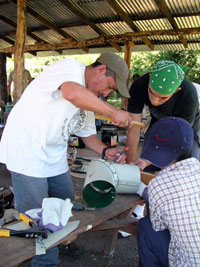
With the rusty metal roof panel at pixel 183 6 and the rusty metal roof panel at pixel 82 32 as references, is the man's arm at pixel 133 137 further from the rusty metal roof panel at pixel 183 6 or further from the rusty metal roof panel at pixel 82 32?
the rusty metal roof panel at pixel 82 32

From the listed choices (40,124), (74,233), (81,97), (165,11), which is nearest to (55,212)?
(74,233)

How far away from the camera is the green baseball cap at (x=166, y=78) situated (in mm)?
2021

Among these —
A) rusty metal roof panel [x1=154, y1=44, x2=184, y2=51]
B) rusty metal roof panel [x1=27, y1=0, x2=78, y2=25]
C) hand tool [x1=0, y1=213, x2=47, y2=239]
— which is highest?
rusty metal roof panel [x1=27, y1=0, x2=78, y2=25]

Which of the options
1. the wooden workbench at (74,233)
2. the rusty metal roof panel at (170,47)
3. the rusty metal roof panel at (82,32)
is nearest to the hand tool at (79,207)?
the wooden workbench at (74,233)

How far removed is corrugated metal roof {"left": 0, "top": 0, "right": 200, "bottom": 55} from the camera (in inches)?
234

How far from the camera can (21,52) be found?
6.43m

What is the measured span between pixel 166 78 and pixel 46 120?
3.28 feet

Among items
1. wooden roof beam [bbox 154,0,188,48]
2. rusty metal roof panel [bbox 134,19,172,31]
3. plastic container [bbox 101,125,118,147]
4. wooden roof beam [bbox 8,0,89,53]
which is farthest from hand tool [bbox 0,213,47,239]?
wooden roof beam [bbox 8,0,89,53]

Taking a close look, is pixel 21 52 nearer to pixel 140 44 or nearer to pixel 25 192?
pixel 140 44

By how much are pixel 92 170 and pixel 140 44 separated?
7510 millimetres

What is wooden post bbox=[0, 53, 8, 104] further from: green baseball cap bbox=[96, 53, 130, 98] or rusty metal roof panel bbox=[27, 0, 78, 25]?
green baseball cap bbox=[96, 53, 130, 98]

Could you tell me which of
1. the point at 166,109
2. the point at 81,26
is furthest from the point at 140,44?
the point at 166,109

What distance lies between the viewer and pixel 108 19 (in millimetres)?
7066

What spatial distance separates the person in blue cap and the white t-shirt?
0.62 meters
